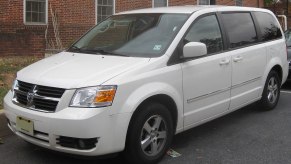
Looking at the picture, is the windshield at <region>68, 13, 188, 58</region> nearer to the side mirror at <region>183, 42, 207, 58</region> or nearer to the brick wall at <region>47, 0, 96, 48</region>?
the side mirror at <region>183, 42, 207, 58</region>

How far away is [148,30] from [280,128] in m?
2.43

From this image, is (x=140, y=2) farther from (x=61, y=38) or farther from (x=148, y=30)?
(x=148, y=30)

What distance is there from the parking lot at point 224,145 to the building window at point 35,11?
7993 millimetres

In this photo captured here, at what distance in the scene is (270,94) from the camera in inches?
281

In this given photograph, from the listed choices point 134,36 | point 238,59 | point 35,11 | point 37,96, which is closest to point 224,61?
point 238,59

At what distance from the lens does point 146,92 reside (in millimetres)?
4426

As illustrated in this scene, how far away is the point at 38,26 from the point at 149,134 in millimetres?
→ 9462

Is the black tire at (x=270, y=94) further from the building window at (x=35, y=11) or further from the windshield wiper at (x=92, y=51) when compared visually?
the building window at (x=35, y=11)

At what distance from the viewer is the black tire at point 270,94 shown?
6.91 meters

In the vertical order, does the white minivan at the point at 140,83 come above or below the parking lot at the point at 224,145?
above

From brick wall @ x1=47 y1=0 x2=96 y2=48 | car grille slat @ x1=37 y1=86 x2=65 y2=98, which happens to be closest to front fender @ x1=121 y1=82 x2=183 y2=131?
car grille slat @ x1=37 y1=86 x2=65 y2=98

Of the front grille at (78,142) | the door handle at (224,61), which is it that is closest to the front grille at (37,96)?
the front grille at (78,142)

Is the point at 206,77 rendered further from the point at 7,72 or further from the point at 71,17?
the point at 71,17

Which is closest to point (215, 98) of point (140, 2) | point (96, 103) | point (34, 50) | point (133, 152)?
point (133, 152)
